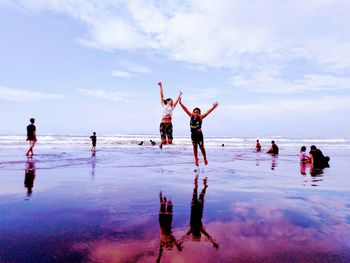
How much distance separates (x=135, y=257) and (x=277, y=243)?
1655mm

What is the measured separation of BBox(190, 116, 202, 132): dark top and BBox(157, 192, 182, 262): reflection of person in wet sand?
532 centimetres

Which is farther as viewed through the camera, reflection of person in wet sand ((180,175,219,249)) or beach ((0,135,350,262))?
reflection of person in wet sand ((180,175,219,249))

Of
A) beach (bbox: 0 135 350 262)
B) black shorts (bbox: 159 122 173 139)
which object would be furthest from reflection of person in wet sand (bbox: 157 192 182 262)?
black shorts (bbox: 159 122 173 139)

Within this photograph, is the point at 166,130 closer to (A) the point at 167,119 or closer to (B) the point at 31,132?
(A) the point at 167,119

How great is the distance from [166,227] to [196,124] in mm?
7004

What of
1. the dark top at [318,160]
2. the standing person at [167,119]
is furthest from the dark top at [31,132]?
the dark top at [318,160]

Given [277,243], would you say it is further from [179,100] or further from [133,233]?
[179,100]

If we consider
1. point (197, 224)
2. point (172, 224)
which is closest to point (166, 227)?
point (172, 224)

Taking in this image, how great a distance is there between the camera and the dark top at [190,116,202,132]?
10.9 meters

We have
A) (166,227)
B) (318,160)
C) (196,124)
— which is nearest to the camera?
(166,227)

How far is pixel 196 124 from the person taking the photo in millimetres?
10969

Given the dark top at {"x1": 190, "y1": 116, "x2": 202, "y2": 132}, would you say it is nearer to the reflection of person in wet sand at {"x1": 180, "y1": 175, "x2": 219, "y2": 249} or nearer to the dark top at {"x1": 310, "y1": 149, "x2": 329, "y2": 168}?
the reflection of person in wet sand at {"x1": 180, "y1": 175, "x2": 219, "y2": 249}

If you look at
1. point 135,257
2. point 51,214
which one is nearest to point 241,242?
point 135,257

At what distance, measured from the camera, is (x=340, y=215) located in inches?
194
